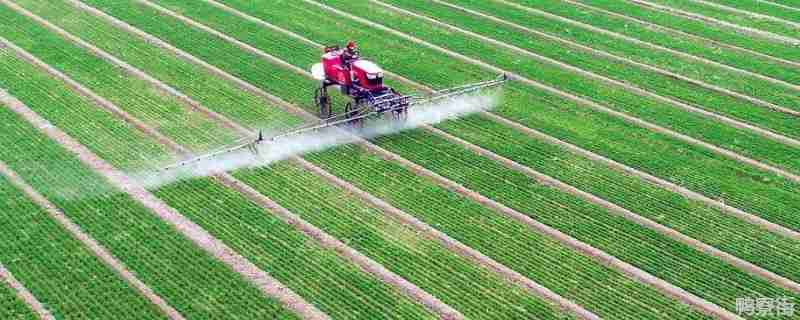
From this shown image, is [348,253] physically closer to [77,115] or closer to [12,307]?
[12,307]

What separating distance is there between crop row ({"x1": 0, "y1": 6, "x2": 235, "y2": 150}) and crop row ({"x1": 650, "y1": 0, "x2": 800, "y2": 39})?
25471mm

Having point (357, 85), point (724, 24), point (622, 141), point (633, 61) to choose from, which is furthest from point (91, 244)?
point (724, 24)

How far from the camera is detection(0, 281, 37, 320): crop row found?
802 inches

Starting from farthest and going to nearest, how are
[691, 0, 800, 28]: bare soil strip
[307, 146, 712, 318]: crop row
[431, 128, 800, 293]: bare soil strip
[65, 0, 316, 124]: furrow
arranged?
[691, 0, 800, 28]: bare soil strip
[65, 0, 316, 124]: furrow
[431, 128, 800, 293]: bare soil strip
[307, 146, 712, 318]: crop row

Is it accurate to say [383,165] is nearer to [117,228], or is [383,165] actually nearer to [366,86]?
[366,86]

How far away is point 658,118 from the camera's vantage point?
1244 inches

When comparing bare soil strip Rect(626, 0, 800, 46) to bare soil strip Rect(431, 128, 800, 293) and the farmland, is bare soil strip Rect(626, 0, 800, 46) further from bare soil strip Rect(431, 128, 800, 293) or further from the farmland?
bare soil strip Rect(431, 128, 800, 293)

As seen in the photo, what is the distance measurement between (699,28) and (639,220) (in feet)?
62.0

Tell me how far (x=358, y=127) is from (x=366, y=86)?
5.57ft

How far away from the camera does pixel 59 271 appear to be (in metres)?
22.0

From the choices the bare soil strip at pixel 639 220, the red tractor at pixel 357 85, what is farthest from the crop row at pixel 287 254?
the bare soil strip at pixel 639 220

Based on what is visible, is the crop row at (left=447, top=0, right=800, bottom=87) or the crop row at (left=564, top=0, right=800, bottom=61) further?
the crop row at (left=564, top=0, right=800, bottom=61)

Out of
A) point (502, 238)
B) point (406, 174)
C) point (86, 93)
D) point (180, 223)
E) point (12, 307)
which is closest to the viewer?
point (12, 307)

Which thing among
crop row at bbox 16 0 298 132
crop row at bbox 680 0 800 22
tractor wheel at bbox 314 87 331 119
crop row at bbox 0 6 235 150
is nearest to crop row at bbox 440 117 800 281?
tractor wheel at bbox 314 87 331 119
